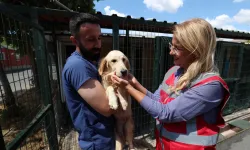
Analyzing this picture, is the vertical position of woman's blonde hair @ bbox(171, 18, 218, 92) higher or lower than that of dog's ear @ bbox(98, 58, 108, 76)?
higher

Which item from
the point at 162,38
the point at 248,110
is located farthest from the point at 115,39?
the point at 248,110

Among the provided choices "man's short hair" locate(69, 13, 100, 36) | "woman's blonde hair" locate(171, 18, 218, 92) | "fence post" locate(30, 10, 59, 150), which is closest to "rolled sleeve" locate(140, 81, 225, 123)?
"woman's blonde hair" locate(171, 18, 218, 92)

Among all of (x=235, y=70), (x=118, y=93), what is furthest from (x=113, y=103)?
(x=235, y=70)

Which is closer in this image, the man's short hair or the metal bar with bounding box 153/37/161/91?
the man's short hair

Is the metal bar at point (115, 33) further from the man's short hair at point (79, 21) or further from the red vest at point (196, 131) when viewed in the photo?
the red vest at point (196, 131)

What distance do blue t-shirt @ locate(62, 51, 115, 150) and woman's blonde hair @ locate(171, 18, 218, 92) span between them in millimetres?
804

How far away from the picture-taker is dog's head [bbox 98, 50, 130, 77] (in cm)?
175

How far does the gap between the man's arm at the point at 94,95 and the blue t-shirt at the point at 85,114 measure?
51 mm

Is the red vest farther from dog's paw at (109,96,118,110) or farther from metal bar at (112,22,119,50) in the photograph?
metal bar at (112,22,119,50)

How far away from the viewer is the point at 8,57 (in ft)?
4.25

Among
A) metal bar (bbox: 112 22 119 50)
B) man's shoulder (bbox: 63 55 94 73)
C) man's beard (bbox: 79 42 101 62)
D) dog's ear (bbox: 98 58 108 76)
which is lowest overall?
dog's ear (bbox: 98 58 108 76)

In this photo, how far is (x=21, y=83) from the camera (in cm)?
156

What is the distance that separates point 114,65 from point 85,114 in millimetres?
647

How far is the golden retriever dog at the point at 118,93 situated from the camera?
5.80 feet
